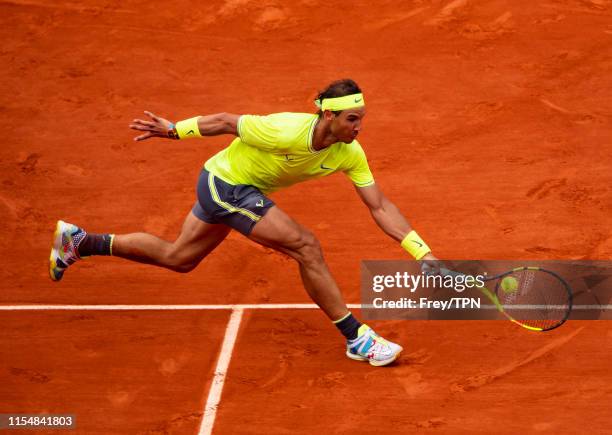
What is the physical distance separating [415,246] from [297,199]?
113 inches

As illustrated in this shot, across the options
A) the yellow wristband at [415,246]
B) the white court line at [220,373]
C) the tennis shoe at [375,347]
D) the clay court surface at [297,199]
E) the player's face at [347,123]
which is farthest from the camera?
the tennis shoe at [375,347]

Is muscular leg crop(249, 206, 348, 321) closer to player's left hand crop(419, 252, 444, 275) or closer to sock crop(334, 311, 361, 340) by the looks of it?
sock crop(334, 311, 361, 340)

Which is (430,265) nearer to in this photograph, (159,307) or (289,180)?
(289,180)

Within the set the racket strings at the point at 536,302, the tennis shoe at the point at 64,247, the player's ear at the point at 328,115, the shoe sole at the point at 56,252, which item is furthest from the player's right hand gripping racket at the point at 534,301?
the shoe sole at the point at 56,252

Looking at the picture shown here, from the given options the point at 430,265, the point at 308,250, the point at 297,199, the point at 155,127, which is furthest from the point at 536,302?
the point at 155,127

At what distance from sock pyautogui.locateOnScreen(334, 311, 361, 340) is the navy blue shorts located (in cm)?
89

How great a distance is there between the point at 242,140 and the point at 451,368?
2.14m

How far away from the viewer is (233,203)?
25.4 feet

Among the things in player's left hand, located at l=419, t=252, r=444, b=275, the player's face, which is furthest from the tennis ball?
the player's face

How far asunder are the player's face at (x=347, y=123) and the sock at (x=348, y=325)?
127 centimetres

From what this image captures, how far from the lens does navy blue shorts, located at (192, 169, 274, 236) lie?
7.69 m

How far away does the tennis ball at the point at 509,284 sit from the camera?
315 inches

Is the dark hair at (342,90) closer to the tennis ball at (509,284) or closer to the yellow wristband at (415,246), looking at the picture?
the yellow wristband at (415,246)

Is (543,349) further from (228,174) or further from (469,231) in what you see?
(228,174)
